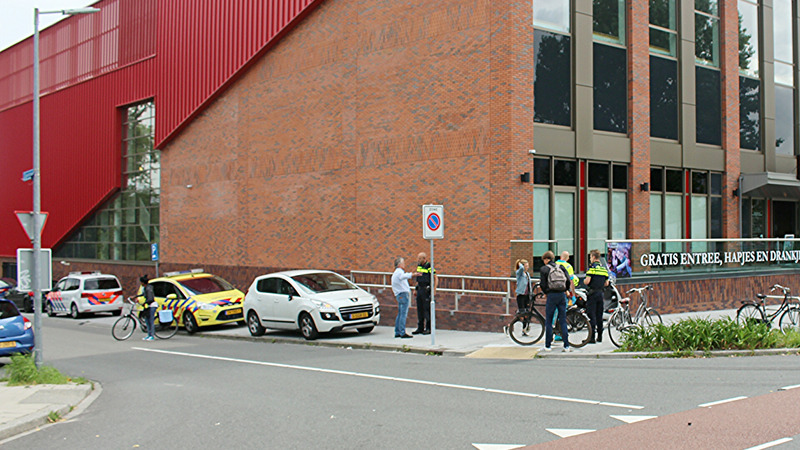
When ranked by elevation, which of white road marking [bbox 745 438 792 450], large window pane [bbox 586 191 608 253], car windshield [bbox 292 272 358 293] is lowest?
white road marking [bbox 745 438 792 450]

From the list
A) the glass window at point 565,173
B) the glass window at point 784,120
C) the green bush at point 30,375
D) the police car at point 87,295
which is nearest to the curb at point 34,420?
the green bush at point 30,375

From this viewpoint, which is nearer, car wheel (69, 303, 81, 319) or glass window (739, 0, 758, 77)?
glass window (739, 0, 758, 77)

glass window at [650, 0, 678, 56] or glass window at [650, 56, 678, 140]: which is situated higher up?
glass window at [650, 0, 678, 56]

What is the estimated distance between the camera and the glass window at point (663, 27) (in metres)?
22.0

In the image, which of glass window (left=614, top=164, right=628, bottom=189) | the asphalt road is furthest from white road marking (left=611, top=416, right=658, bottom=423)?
glass window (left=614, top=164, right=628, bottom=189)

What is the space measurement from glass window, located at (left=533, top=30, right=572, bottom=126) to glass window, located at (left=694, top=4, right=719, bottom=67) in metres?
6.26

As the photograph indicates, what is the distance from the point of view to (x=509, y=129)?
18078mm

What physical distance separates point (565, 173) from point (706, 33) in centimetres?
862

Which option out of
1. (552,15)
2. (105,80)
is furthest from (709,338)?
(105,80)

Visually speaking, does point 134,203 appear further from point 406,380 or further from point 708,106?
point 406,380

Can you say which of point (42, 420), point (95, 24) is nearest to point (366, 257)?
point (42, 420)

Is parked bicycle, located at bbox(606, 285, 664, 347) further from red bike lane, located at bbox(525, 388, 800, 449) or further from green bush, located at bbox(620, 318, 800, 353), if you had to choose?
red bike lane, located at bbox(525, 388, 800, 449)

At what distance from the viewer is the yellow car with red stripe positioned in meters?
20.8

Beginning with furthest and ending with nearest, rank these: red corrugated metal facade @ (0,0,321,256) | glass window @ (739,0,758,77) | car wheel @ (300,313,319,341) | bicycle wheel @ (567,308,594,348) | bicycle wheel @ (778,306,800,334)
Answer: red corrugated metal facade @ (0,0,321,256), glass window @ (739,0,758,77), car wheel @ (300,313,319,341), bicycle wheel @ (778,306,800,334), bicycle wheel @ (567,308,594,348)
